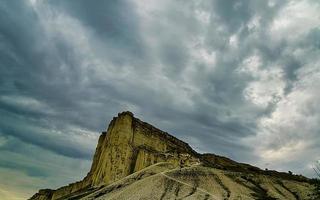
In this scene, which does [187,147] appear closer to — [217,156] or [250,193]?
[217,156]

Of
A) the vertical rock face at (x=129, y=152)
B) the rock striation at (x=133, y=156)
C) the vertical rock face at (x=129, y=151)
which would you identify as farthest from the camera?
the vertical rock face at (x=129, y=151)

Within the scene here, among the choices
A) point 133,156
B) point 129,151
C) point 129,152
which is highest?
point 129,151

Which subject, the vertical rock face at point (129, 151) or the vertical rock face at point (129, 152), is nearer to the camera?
the vertical rock face at point (129, 152)

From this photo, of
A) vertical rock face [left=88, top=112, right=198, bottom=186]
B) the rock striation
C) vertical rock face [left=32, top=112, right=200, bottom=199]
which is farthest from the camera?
vertical rock face [left=88, top=112, right=198, bottom=186]

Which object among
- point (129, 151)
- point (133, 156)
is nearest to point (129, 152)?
point (129, 151)

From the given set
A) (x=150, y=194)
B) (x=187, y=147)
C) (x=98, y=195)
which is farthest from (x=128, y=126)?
(x=150, y=194)

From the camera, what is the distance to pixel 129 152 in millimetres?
94250

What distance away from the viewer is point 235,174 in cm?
7775

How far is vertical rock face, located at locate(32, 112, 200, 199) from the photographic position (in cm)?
9125

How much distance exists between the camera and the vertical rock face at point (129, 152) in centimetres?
9125

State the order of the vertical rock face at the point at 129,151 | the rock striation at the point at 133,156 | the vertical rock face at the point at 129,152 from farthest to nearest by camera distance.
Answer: the vertical rock face at the point at 129,151
the vertical rock face at the point at 129,152
the rock striation at the point at 133,156

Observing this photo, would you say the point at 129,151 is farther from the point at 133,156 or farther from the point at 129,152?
the point at 133,156

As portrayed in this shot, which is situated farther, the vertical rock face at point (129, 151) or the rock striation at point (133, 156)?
the vertical rock face at point (129, 151)

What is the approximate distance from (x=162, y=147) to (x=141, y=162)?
11300 millimetres
